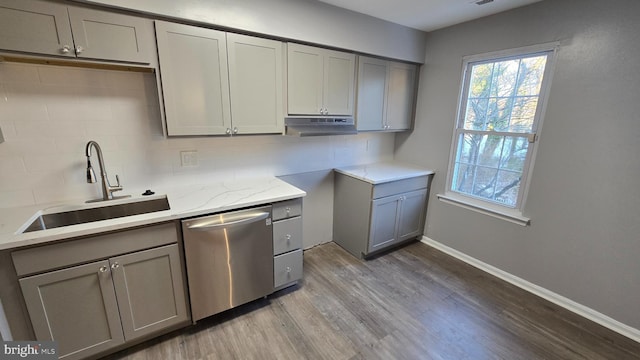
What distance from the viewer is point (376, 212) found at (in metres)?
2.65

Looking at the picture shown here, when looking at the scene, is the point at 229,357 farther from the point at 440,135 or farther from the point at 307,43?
the point at 440,135

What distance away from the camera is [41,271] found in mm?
1342

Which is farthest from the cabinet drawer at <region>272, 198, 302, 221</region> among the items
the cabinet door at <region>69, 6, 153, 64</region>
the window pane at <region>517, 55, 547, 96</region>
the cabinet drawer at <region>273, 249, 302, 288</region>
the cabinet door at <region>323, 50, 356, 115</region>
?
the window pane at <region>517, 55, 547, 96</region>

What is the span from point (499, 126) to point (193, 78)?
266 centimetres

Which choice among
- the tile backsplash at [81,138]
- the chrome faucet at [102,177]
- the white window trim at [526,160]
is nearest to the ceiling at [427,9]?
the white window trim at [526,160]

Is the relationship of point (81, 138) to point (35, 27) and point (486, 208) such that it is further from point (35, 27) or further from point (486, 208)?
point (486, 208)

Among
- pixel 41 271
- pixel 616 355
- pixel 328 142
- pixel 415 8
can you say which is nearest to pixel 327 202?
pixel 328 142

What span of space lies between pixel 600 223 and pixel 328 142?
2326 mm

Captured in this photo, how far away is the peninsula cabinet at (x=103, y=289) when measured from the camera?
1.36 metres

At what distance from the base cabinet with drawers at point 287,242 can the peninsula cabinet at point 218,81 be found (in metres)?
0.66

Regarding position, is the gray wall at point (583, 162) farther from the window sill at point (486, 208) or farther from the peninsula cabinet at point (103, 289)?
the peninsula cabinet at point (103, 289)

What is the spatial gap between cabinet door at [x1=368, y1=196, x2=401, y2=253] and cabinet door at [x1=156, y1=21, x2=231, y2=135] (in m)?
1.64

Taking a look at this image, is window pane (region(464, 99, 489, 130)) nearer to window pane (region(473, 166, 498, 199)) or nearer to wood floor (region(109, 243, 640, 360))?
window pane (region(473, 166, 498, 199))

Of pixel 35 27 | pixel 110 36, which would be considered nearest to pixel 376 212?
pixel 110 36
